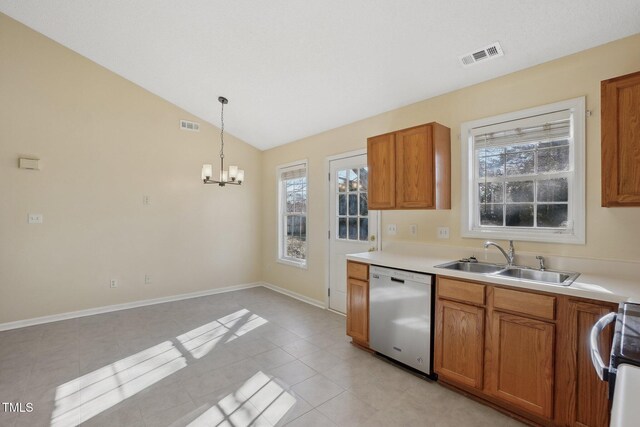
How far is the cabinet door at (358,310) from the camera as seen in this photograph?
306 centimetres

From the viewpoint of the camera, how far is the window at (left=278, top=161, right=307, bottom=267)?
5.00 m

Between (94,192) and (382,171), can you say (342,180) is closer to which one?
(382,171)

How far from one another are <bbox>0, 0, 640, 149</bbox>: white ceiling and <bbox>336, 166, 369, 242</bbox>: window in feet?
2.45

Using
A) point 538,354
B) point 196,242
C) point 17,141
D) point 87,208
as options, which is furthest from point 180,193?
point 538,354

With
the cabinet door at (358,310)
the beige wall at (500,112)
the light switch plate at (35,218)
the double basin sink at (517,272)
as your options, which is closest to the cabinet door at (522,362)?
the double basin sink at (517,272)

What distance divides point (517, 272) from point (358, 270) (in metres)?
1.39

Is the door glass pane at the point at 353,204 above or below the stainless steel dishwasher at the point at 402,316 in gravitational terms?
above

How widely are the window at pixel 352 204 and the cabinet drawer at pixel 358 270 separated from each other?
0.77 metres

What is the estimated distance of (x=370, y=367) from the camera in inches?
109

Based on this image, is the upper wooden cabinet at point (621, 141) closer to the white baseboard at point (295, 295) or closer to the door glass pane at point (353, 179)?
the door glass pane at point (353, 179)

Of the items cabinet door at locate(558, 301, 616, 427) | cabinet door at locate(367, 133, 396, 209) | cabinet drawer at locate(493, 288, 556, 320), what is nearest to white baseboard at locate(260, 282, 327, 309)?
cabinet door at locate(367, 133, 396, 209)

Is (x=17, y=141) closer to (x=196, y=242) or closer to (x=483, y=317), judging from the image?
(x=196, y=242)

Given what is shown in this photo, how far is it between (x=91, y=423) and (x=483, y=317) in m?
2.80

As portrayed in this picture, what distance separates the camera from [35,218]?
12.6 ft
